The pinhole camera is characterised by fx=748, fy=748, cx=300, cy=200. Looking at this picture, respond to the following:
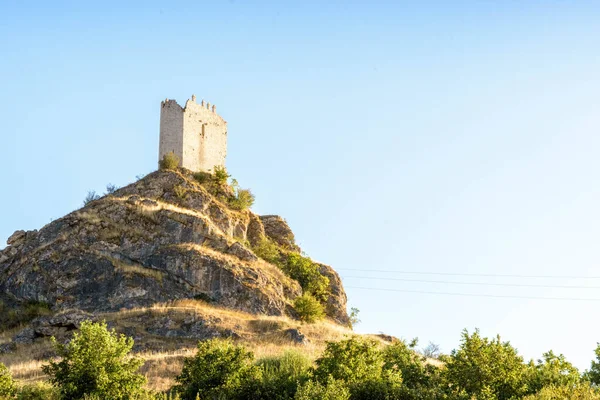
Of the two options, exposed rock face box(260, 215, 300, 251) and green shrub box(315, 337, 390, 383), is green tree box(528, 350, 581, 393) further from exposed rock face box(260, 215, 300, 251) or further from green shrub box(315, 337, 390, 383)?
exposed rock face box(260, 215, 300, 251)

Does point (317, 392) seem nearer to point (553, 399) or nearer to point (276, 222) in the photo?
point (553, 399)

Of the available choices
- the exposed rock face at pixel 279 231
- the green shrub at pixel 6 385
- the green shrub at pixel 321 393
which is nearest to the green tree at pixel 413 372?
the green shrub at pixel 321 393

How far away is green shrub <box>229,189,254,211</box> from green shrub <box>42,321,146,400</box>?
99.7 feet

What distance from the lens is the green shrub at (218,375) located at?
2880 centimetres

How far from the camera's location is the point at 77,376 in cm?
2662

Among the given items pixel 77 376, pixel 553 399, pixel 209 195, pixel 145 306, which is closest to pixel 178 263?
pixel 145 306

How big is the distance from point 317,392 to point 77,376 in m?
8.62

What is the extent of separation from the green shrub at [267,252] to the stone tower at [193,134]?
7.51 m

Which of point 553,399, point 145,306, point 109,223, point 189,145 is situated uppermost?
point 189,145

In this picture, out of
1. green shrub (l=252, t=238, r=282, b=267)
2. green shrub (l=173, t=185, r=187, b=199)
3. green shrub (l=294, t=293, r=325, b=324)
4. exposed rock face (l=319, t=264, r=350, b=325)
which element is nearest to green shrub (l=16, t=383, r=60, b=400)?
green shrub (l=294, t=293, r=325, b=324)

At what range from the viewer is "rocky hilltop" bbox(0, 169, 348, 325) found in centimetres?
4675

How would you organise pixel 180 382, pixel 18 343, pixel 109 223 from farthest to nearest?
1. pixel 109 223
2. pixel 18 343
3. pixel 180 382

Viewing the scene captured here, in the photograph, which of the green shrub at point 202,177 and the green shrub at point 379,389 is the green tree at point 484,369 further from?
the green shrub at point 202,177

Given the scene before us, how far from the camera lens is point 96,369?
26594 millimetres
